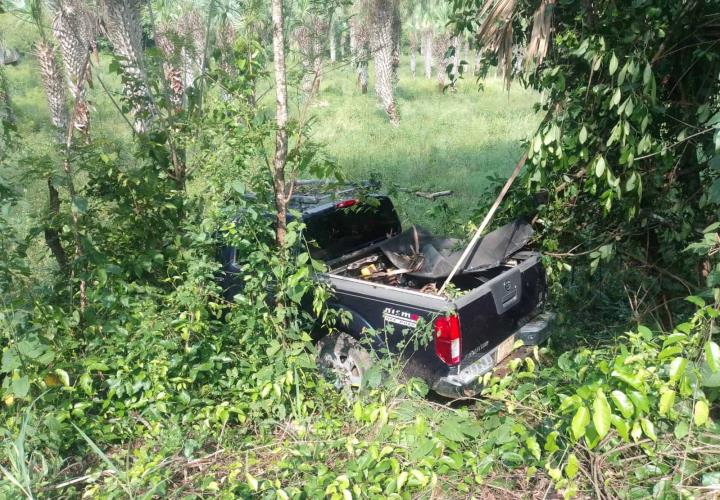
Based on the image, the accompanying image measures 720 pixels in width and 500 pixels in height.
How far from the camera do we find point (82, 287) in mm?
4336

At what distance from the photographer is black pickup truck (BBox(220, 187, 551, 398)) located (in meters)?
4.10

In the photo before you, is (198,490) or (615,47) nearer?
(198,490)

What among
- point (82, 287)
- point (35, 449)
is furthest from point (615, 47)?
point (35, 449)

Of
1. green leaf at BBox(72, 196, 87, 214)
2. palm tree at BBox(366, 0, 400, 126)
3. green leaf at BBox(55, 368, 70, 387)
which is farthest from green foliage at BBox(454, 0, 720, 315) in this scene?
palm tree at BBox(366, 0, 400, 126)

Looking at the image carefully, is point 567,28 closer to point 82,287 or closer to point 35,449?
point 82,287

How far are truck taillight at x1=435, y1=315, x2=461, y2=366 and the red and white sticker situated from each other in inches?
7.3

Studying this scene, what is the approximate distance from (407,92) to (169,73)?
25.2 m

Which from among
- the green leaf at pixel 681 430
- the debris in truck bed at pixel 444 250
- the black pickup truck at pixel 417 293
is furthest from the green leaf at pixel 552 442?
the debris in truck bed at pixel 444 250

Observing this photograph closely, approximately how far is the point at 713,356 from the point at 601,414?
54 centimetres

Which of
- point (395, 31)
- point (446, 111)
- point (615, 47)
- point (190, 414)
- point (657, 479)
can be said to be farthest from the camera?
point (446, 111)

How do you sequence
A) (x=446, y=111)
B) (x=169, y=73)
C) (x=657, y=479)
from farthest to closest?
(x=446, y=111), (x=169, y=73), (x=657, y=479)

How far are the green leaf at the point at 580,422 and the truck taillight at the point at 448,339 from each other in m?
1.58

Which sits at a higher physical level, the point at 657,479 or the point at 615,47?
the point at 615,47

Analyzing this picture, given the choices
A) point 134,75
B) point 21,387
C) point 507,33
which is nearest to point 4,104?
point 134,75
